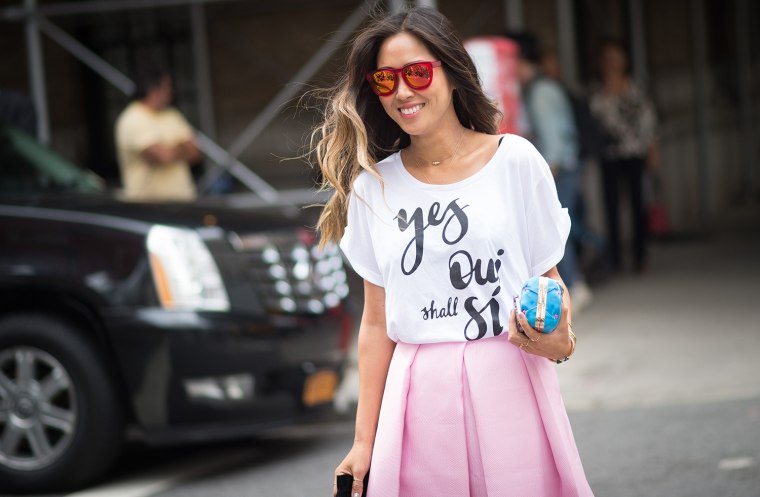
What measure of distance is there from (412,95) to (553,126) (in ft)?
22.2

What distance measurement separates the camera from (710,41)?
18188 mm

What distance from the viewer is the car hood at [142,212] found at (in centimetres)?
590

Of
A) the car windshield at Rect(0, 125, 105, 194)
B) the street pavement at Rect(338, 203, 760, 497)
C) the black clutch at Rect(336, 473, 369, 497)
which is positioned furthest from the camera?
the car windshield at Rect(0, 125, 105, 194)

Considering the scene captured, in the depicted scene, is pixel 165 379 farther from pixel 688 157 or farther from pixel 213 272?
pixel 688 157

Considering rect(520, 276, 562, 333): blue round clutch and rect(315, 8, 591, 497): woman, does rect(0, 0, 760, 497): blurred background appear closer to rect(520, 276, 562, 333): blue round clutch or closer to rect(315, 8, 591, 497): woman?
rect(315, 8, 591, 497): woman

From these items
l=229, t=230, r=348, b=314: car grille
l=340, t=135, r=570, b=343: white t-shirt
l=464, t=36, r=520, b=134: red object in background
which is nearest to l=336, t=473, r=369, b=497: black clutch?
l=340, t=135, r=570, b=343: white t-shirt

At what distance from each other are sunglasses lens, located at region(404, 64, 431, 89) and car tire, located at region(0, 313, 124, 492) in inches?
120

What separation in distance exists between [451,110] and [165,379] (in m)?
2.84

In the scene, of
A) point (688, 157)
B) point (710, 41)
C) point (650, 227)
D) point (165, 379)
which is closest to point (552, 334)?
point (165, 379)

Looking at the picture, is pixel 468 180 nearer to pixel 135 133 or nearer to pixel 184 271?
pixel 184 271

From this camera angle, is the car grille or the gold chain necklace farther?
the car grille

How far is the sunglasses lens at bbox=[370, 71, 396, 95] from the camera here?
9.98ft

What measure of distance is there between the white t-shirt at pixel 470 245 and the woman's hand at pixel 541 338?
201 millimetres

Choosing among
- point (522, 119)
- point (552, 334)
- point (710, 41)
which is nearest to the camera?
point (552, 334)
